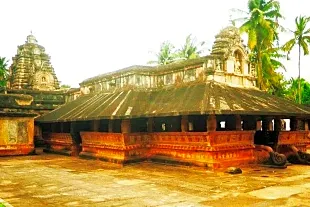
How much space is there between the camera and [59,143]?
18281 millimetres

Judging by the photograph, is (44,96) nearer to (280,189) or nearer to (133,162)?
(133,162)

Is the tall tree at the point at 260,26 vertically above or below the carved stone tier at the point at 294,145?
above

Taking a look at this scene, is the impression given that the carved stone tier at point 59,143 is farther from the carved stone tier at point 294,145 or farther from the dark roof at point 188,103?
the carved stone tier at point 294,145

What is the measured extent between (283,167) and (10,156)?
13137 millimetres

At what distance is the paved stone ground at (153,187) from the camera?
6816mm

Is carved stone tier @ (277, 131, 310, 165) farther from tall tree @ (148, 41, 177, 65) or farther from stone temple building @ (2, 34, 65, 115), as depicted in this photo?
tall tree @ (148, 41, 177, 65)

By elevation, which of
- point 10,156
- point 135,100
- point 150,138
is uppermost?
point 135,100

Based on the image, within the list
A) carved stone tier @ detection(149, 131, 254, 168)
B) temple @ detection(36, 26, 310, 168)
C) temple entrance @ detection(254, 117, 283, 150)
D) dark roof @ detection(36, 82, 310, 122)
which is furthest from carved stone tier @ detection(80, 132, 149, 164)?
temple entrance @ detection(254, 117, 283, 150)

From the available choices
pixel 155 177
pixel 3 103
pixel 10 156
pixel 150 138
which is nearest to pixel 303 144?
pixel 150 138

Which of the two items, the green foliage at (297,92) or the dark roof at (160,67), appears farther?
the green foliage at (297,92)

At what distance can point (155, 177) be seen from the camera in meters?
9.79

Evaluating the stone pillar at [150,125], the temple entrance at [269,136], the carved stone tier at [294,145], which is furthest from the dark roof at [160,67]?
the carved stone tier at [294,145]

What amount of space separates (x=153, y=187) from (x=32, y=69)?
2373 cm

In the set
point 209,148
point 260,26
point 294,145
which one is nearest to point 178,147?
point 209,148
